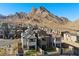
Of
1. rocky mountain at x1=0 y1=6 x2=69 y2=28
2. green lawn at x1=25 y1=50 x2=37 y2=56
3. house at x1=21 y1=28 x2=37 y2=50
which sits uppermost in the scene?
rocky mountain at x1=0 y1=6 x2=69 y2=28

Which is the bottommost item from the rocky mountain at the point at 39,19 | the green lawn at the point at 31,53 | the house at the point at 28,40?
the green lawn at the point at 31,53

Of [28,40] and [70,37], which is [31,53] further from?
[70,37]

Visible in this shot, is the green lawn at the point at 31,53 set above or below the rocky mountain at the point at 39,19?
below

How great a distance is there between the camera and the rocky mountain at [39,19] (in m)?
2.37

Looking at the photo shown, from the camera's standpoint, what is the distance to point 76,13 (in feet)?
7.75

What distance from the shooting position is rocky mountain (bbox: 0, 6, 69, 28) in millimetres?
2373

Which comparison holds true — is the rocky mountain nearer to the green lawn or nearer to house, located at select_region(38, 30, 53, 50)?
house, located at select_region(38, 30, 53, 50)

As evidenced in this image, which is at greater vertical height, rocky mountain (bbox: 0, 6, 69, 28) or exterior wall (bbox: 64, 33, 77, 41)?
rocky mountain (bbox: 0, 6, 69, 28)

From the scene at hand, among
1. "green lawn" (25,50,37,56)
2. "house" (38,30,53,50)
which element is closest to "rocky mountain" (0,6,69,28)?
"house" (38,30,53,50)

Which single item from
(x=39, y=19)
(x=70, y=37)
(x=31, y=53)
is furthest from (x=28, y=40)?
(x=70, y=37)

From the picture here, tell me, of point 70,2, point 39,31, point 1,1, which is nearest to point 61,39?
point 39,31

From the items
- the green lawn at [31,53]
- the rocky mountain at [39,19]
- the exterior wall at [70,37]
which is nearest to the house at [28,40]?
the green lawn at [31,53]

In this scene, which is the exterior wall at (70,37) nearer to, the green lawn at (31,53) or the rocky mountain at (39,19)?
the rocky mountain at (39,19)

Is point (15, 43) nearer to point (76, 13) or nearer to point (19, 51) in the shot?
point (19, 51)
